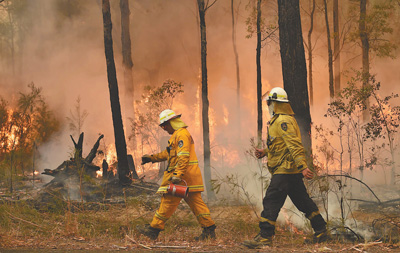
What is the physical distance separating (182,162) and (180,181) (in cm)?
25

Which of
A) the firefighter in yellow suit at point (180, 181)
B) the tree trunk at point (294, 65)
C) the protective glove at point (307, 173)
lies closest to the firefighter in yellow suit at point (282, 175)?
the protective glove at point (307, 173)

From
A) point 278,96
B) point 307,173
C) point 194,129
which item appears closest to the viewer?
point 307,173

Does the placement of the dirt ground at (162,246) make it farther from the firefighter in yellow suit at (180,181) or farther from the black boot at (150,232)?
the firefighter in yellow suit at (180,181)

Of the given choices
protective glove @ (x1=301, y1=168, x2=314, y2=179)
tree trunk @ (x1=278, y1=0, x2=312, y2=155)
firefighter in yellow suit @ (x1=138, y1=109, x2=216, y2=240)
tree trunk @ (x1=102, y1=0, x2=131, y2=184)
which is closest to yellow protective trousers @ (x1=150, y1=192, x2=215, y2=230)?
firefighter in yellow suit @ (x1=138, y1=109, x2=216, y2=240)

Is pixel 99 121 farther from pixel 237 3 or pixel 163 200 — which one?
pixel 163 200

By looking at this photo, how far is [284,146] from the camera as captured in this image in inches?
237

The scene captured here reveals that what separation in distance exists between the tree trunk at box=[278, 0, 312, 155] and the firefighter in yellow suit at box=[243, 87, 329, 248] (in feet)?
9.71

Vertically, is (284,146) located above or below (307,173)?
above

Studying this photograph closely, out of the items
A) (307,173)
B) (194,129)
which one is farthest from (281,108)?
(194,129)

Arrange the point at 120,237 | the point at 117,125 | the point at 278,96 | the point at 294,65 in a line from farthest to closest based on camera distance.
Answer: the point at 117,125
the point at 294,65
the point at 120,237
the point at 278,96

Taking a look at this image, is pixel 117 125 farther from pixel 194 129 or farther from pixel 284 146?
pixel 194 129

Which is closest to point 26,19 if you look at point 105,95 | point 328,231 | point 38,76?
point 38,76

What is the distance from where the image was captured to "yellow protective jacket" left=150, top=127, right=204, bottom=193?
6.48 m

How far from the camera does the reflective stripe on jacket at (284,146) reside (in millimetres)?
5836
